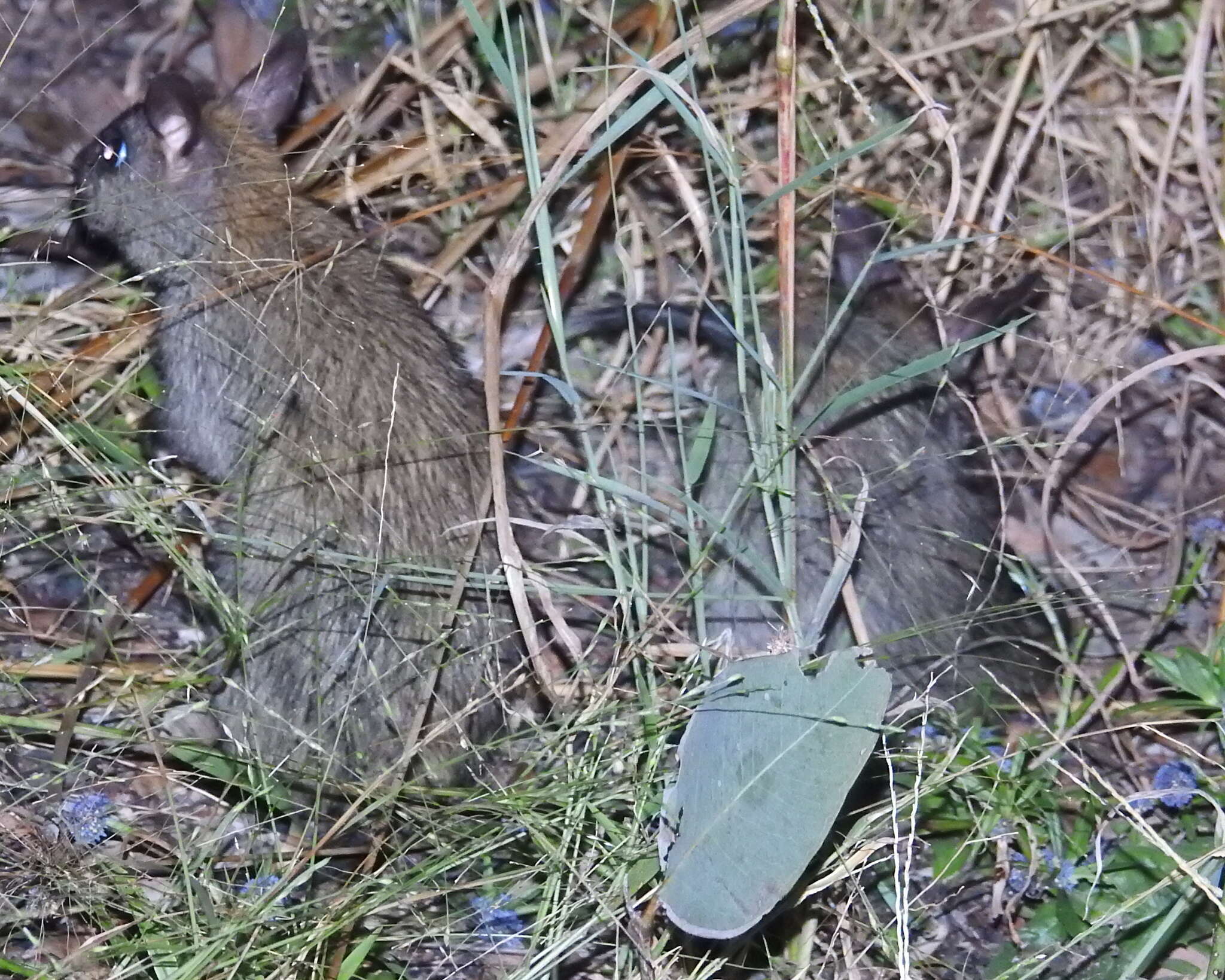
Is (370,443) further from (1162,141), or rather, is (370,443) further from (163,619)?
(1162,141)

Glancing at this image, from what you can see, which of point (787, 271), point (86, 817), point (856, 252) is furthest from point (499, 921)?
point (856, 252)

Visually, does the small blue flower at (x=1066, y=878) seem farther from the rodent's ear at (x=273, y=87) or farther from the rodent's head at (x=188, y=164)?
the rodent's ear at (x=273, y=87)

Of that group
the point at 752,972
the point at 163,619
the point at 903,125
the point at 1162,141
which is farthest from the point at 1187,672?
the point at 163,619

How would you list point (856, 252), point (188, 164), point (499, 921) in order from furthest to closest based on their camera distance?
point (856, 252), point (188, 164), point (499, 921)

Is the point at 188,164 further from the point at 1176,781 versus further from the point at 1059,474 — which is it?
the point at 1176,781

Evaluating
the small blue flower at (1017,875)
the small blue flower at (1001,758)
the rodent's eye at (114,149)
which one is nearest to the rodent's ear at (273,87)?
the rodent's eye at (114,149)

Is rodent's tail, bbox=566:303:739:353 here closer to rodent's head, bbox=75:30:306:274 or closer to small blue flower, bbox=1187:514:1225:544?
rodent's head, bbox=75:30:306:274

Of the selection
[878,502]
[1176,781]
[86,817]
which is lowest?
[1176,781]
